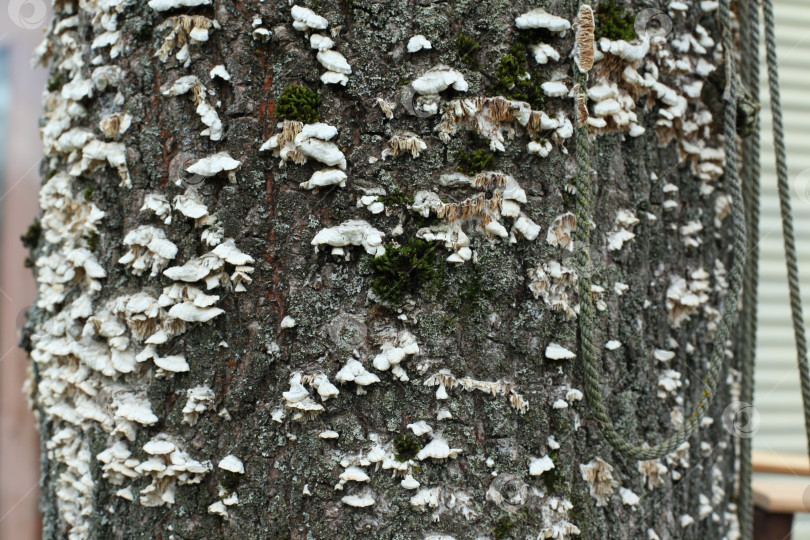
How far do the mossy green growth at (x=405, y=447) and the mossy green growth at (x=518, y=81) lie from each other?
813mm

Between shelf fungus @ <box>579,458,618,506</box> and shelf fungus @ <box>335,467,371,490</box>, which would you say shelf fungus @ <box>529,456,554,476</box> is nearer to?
shelf fungus @ <box>579,458,618,506</box>

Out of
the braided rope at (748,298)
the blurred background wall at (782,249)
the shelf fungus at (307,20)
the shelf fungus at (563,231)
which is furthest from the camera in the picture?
the blurred background wall at (782,249)

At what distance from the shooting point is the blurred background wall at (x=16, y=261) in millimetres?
2760

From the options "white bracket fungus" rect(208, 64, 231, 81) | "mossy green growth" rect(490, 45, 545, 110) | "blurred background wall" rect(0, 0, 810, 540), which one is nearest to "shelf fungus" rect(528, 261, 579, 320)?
"mossy green growth" rect(490, 45, 545, 110)

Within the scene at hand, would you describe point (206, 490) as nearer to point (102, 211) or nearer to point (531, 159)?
point (102, 211)

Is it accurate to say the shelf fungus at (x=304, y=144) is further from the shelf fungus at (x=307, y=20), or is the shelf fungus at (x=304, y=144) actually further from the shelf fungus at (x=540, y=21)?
the shelf fungus at (x=540, y=21)

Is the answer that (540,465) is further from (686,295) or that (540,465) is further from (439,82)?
(439,82)

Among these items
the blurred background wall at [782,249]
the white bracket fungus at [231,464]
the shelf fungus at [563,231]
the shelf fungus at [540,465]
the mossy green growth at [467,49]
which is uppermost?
the mossy green growth at [467,49]

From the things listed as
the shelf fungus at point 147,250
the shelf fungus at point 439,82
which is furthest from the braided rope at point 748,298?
the shelf fungus at point 147,250

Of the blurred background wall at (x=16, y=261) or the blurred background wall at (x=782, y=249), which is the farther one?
the blurred background wall at (x=782, y=249)

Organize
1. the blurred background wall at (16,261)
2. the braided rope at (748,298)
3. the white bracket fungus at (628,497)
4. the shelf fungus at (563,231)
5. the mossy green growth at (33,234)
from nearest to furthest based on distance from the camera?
the shelf fungus at (563,231)
the white bracket fungus at (628,497)
the braided rope at (748,298)
the mossy green growth at (33,234)
the blurred background wall at (16,261)

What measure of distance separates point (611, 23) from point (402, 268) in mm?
800

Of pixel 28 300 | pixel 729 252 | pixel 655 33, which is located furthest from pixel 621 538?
pixel 28 300

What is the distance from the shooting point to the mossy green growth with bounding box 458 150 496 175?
1262mm
